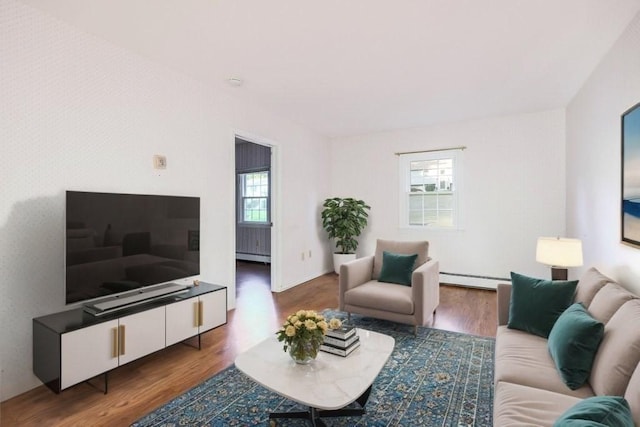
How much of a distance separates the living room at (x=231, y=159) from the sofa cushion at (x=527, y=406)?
54.8 inches

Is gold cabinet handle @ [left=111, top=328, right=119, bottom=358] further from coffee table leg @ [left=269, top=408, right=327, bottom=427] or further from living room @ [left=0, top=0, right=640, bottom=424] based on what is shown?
coffee table leg @ [left=269, top=408, right=327, bottom=427]

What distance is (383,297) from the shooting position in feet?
10.2

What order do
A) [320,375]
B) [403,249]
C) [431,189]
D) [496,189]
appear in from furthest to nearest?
1. [431,189]
2. [496,189]
3. [403,249]
4. [320,375]

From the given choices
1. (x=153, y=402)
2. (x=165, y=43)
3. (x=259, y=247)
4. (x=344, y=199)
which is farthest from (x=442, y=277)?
(x=165, y=43)

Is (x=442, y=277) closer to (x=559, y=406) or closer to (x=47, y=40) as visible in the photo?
(x=559, y=406)

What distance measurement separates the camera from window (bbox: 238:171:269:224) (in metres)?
7.02

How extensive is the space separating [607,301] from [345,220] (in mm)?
3940

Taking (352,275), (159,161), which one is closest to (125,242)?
(159,161)

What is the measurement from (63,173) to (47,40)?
0.95 m

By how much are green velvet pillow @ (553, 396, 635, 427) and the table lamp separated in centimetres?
195

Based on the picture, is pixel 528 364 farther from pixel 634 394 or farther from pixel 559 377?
pixel 634 394

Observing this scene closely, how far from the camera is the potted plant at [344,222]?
556 centimetres

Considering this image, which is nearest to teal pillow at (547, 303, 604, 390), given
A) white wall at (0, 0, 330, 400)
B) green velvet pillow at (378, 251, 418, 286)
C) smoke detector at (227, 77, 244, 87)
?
green velvet pillow at (378, 251, 418, 286)

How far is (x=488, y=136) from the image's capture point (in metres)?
4.86
